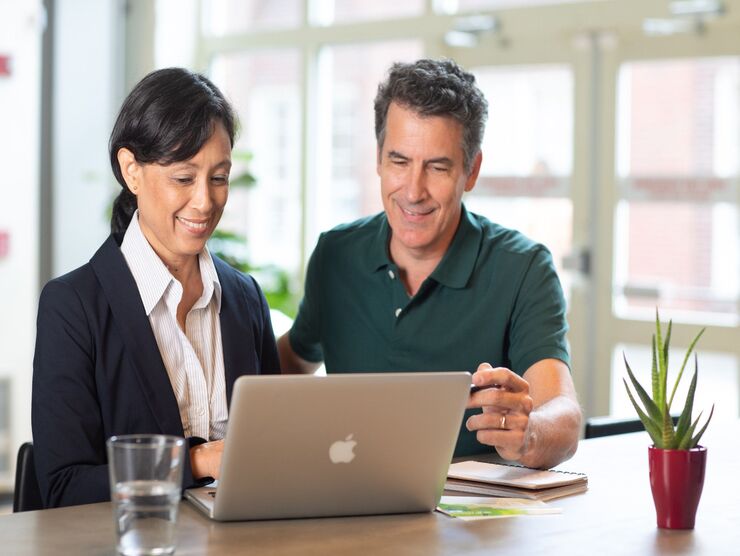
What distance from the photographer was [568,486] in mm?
2113

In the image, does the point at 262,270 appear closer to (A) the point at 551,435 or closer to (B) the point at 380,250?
(B) the point at 380,250

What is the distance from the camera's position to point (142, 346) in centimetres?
216

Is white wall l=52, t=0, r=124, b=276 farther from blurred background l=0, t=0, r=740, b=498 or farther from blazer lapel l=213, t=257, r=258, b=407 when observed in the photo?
blazer lapel l=213, t=257, r=258, b=407

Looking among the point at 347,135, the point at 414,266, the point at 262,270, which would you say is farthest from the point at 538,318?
the point at 347,135

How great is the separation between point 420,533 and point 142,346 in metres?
0.69

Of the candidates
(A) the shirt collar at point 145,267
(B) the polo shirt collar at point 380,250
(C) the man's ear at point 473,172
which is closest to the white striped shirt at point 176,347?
(A) the shirt collar at point 145,267

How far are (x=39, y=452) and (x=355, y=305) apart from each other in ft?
3.25

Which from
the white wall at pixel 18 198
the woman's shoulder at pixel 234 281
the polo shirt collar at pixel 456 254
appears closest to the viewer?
the woman's shoulder at pixel 234 281

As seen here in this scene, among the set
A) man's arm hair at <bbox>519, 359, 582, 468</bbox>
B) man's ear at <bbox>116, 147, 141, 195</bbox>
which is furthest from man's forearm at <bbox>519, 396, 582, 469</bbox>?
man's ear at <bbox>116, 147, 141, 195</bbox>

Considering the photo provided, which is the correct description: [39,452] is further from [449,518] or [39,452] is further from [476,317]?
[476,317]

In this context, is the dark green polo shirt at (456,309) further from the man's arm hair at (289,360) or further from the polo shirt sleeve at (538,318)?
the man's arm hair at (289,360)

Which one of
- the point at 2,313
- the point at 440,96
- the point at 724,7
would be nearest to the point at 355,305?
the point at 440,96

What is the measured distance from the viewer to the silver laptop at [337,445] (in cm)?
171

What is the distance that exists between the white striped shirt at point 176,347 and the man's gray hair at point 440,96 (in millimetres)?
698
